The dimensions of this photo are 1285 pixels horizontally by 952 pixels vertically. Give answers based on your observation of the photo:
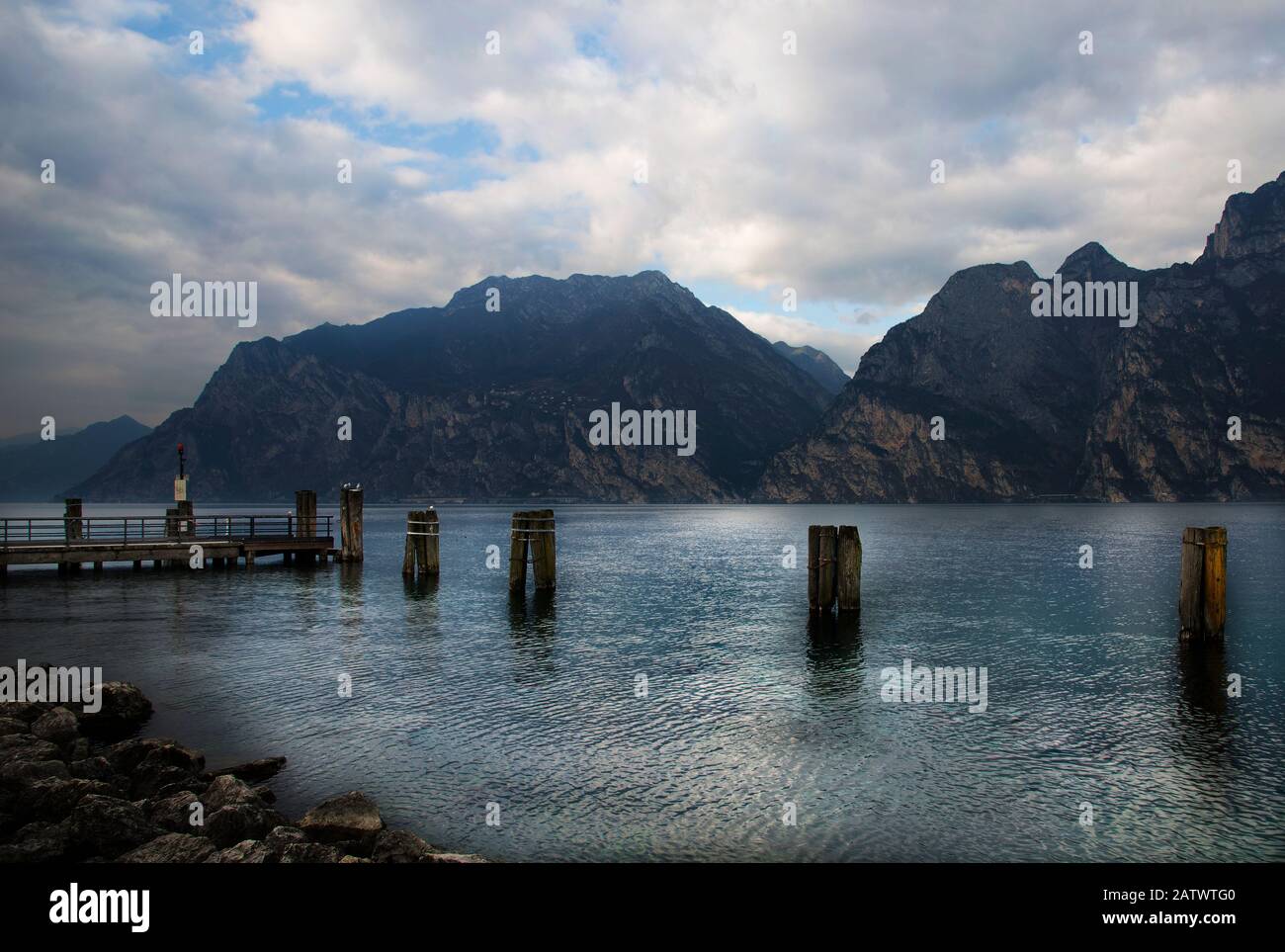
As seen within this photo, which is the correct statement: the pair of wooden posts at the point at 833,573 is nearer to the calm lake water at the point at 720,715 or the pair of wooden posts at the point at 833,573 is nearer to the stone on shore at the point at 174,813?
the calm lake water at the point at 720,715

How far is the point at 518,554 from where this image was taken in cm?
4156

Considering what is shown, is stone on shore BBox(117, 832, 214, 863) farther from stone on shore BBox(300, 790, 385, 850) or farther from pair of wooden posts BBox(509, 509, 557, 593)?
pair of wooden posts BBox(509, 509, 557, 593)

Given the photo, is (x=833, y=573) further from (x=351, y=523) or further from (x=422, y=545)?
(x=351, y=523)

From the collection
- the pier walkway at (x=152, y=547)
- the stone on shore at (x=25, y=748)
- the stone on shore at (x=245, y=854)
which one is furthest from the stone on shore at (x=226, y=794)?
the pier walkway at (x=152, y=547)

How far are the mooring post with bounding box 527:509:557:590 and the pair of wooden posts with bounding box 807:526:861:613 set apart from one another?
13906 millimetres

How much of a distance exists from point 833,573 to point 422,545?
28797mm

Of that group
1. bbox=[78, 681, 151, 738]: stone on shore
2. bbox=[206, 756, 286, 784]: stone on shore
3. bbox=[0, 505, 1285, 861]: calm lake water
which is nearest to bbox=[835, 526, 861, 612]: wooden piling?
bbox=[0, 505, 1285, 861]: calm lake water

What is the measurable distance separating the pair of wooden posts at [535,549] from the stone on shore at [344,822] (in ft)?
91.2

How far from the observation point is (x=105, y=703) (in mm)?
18922

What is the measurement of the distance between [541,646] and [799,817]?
17.1 meters

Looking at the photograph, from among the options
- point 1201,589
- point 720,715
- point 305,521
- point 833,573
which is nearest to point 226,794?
point 720,715

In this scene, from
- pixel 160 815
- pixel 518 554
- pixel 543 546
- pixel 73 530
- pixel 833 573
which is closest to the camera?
pixel 160 815

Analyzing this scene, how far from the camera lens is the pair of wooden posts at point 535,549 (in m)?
41.2
